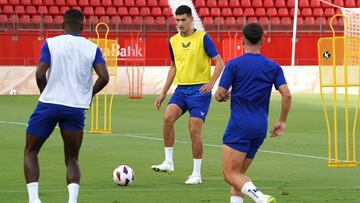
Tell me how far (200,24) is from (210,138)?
23272mm

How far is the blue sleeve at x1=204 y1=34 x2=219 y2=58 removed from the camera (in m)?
13.7

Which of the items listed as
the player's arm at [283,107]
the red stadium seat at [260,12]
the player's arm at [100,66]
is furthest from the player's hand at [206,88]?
the red stadium seat at [260,12]

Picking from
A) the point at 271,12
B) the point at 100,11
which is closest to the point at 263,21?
the point at 271,12

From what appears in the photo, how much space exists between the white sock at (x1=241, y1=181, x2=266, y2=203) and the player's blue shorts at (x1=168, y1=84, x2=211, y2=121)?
4077 millimetres

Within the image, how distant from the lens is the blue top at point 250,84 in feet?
31.7

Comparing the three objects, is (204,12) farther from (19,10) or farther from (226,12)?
(19,10)

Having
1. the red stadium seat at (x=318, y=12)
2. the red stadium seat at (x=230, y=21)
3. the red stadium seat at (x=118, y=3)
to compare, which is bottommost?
the red stadium seat at (x=230, y=21)

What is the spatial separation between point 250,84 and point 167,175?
4.66 meters

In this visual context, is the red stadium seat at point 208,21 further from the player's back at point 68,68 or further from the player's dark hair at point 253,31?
the player's dark hair at point 253,31

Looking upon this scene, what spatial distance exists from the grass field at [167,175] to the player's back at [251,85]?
1959 mm

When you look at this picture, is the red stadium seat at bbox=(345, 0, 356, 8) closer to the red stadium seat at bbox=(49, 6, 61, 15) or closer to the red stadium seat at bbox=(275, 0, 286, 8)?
the red stadium seat at bbox=(275, 0, 286, 8)

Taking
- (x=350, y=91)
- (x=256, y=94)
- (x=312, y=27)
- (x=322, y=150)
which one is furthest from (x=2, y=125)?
(x=312, y=27)

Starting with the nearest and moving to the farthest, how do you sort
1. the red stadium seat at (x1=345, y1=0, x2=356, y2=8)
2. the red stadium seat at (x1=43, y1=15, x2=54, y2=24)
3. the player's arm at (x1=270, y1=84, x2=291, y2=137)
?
1. the player's arm at (x1=270, y1=84, x2=291, y2=137)
2. the red stadium seat at (x1=43, y1=15, x2=54, y2=24)
3. the red stadium seat at (x1=345, y1=0, x2=356, y2=8)

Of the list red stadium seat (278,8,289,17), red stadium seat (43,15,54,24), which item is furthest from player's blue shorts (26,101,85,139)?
red stadium seat (278,8,289,17)
